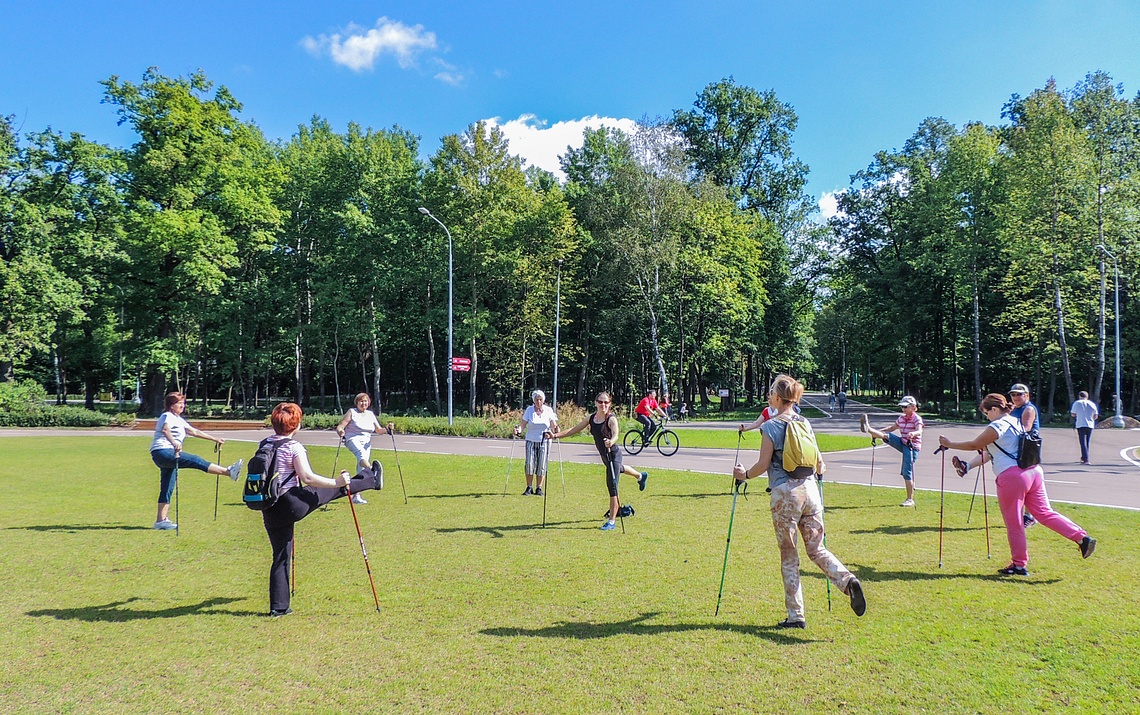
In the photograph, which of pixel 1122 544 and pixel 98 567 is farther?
pixel 1122 544

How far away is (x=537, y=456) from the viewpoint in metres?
12.1

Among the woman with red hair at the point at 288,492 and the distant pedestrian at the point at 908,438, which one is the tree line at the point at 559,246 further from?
the woman with red hair at the point at 288,492

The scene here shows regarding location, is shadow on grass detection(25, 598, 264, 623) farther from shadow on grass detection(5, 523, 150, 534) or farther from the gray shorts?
the gray shorts

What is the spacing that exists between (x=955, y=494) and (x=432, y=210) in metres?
32.8

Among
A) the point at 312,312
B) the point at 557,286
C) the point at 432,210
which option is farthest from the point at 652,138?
the point at 312,312

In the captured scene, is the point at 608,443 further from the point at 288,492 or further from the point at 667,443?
the point at 667,443

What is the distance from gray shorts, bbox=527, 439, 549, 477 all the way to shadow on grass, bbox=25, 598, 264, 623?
654 cm

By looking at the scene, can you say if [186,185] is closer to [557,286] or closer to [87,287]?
[87,287]

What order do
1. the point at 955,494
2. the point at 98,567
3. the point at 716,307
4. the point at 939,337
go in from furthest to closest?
the point at 939,337
the point at 716,307
the point at 955,494
the point at 98,567

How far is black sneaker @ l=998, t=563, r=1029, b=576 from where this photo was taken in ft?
21.8

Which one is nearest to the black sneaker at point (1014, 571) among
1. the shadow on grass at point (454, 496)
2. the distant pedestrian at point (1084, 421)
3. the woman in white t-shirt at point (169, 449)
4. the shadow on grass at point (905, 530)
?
the shadow on grass at point (905, 530)

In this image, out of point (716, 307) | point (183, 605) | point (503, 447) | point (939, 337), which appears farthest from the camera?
point (939, 337)

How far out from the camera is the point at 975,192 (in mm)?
38438

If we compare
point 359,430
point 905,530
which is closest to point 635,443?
point 359,430
